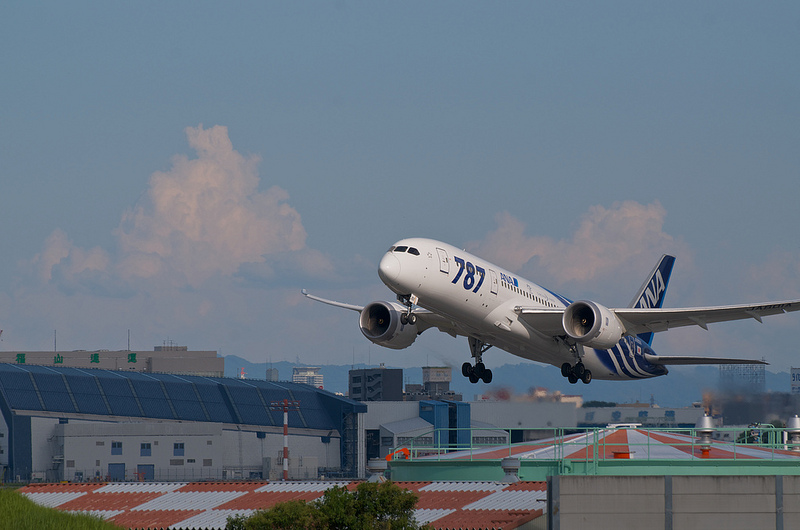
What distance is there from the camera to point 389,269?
48781 mm

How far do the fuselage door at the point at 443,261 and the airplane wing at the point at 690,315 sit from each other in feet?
39.8

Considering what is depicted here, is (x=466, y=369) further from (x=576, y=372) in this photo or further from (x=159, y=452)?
(x=159, y=452)

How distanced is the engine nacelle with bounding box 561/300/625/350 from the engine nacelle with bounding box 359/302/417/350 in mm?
8414

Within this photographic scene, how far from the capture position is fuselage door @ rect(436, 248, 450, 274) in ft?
165

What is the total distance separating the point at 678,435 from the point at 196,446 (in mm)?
95702

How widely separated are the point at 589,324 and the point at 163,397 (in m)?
113

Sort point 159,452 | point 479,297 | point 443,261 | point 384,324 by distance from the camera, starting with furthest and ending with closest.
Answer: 1. point 159,452
2. point 384,324
3. point 479,297
4. point 443,261

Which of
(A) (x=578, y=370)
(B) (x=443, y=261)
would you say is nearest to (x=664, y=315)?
(A) (x=578, y=370)

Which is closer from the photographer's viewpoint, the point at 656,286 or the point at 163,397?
the point at 656,286

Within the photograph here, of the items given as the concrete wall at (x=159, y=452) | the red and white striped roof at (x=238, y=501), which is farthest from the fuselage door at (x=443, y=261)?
the concrete wall at (x=159, y=452)

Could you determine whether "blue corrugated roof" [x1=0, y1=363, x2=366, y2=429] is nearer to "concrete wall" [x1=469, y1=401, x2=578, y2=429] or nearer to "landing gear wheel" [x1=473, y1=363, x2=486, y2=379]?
"concrete wall" [x1=469, y1=401, x2=578, y2=429]

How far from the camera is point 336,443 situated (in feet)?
540

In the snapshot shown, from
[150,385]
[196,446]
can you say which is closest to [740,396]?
[196,446]

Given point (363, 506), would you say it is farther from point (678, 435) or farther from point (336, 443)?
point (336, 443)
